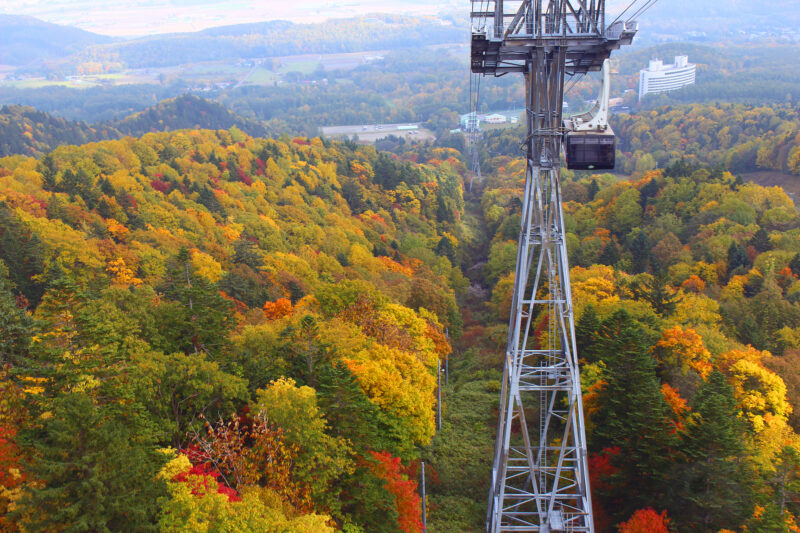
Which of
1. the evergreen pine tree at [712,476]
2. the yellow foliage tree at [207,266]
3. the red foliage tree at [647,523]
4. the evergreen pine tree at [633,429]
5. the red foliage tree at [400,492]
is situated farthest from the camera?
the yellow foliage tree at [207,266]

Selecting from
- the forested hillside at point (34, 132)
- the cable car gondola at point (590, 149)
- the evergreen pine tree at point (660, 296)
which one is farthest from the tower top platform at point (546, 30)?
the forested hillside at point (34, 132)

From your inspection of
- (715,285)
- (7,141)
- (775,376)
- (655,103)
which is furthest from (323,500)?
(655,103)

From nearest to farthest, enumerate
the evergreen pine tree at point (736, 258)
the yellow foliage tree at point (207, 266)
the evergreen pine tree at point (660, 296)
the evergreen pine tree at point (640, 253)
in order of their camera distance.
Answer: the evergreen pine tree at point (660, 296) → the yellow foliage tree at point (207, 266) → the evergreen pine tree at point (736, 258) → the evergreen pine tree at point (640, 253)

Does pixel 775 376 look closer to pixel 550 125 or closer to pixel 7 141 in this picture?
pixel 550 125

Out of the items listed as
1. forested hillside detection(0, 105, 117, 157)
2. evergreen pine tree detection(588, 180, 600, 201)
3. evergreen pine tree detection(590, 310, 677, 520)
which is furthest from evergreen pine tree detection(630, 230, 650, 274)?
forested hillside detection(0, 105, 117, 157)

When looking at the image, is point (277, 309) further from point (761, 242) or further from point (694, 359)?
point (761, 242)

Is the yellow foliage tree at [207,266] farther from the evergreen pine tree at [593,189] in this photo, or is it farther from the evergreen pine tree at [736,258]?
the evergreen pine tree at [593,189]

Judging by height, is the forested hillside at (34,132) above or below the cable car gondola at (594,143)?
below

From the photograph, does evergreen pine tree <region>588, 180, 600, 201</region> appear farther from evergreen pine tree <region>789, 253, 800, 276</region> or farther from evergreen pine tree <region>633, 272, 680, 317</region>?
evergreen pine tree <region>633, 272, 680, 317</region>

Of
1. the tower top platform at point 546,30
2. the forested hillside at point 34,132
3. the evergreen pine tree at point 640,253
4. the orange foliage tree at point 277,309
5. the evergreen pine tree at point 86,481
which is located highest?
the tower top platform at point 546,30

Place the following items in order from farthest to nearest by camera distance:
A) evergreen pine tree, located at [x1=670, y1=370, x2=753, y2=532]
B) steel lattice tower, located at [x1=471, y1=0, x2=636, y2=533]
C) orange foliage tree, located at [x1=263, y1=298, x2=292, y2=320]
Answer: orange foliage tree, located at [x1=263, y1=298, x2=292, y2=320]
evergreen pine tree, located at [x1=670, y1=370, x2=753, y2=532]
steel lattice tower, located at [x1=471, y1=0, x2=636, y2=533]
